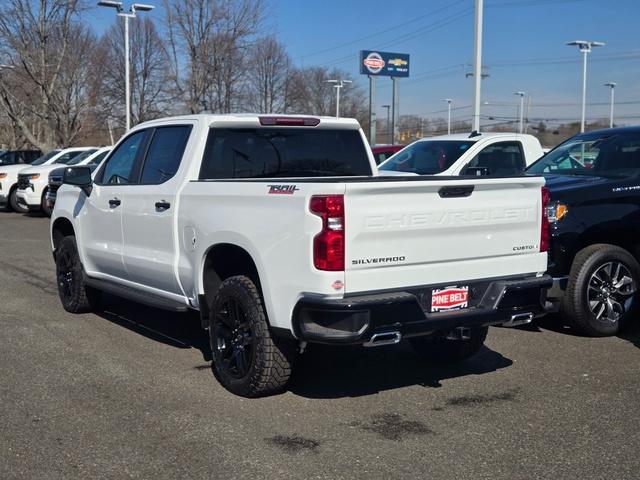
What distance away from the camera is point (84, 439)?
4508 millimetres

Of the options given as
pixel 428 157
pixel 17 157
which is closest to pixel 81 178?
pixel 428 157

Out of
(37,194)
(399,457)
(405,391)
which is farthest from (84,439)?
(37,194)

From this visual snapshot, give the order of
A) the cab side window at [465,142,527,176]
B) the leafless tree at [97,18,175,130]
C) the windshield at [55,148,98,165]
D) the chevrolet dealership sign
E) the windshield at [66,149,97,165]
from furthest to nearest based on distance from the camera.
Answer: the chevrolet dealership sign, the leafless tree at [97,18,175,130], the windshield at [55,148,98,165], the windshield at [66,149,97,165], the cab side window at [465,142,527,176]

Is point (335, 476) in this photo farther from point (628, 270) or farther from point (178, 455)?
point (628, 270)

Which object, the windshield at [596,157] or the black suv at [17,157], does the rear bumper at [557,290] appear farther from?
the black suv at [17,157]

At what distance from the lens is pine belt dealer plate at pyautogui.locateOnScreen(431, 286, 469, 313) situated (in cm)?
486

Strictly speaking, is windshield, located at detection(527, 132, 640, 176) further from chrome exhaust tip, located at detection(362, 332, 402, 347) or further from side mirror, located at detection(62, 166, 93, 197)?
side mirror, located at detection(62, 166, 93, 197)

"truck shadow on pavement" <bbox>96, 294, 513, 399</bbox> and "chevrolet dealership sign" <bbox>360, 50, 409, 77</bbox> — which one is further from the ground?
A: "chevrolet dealership sign" <bbox>360, 50, 409, 77</bbox>

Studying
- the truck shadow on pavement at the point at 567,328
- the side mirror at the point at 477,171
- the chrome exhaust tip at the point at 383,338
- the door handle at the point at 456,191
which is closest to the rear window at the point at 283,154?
the door handle at the point at 456,191

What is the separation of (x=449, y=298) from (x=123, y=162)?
11.7 feet

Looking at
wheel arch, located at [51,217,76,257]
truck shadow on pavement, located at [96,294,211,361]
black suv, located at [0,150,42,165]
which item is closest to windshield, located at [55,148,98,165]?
black suv, located at [0,150,42,165]

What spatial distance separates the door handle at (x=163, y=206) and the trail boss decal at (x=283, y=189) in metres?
1.40

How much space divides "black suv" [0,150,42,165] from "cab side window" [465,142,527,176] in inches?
819

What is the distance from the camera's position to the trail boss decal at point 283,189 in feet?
15.1
